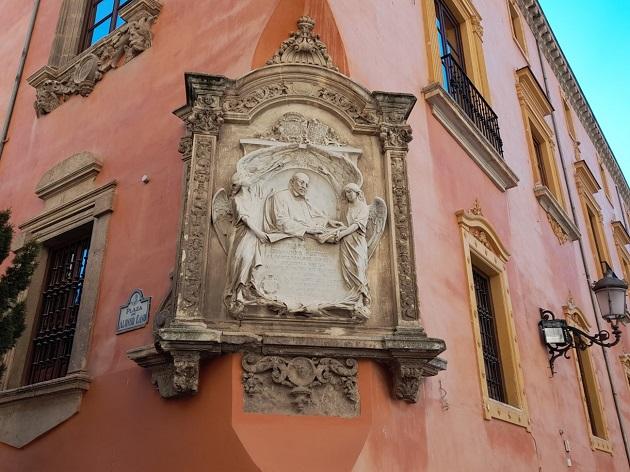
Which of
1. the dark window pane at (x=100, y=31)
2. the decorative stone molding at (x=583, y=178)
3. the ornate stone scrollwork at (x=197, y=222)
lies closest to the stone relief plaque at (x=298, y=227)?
the ornate stone scrollwork at (x=197, y=222)

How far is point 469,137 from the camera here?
739 centimetres

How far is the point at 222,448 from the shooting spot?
4121 mm

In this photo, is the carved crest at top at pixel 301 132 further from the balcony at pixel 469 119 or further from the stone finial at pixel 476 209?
the stone finial at pixel 476 209

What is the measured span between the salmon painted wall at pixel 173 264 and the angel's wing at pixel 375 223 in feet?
2.56

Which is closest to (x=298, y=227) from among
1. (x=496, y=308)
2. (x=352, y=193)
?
(x=352, y=193)

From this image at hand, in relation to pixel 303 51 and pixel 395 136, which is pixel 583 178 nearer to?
pixel 395 136

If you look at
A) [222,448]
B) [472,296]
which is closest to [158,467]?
[222,448]

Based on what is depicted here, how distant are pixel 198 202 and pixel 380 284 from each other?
1564 mm

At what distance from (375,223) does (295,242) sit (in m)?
0.72

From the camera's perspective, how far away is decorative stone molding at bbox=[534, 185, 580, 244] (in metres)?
9.84

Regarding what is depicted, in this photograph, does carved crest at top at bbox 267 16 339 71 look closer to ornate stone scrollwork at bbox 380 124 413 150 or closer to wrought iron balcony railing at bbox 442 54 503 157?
ornate stone scrollwork at bbox 380 124 413 150

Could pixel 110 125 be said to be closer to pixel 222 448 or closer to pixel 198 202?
pixel 198 202

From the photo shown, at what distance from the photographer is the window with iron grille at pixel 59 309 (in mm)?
6086

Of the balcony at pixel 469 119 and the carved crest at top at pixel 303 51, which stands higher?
the balcony at pixel 469 119
